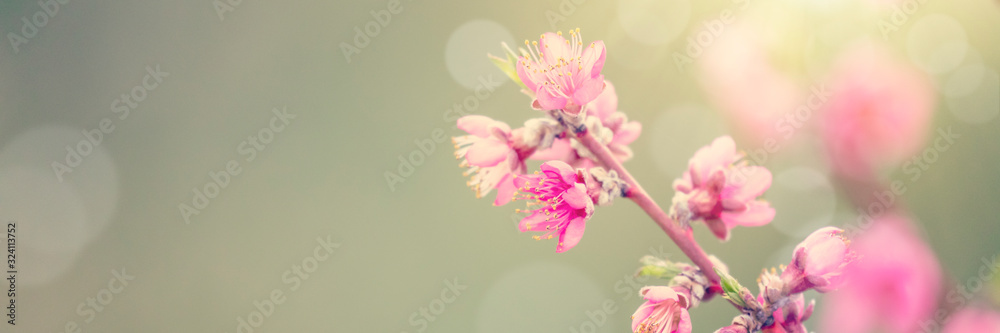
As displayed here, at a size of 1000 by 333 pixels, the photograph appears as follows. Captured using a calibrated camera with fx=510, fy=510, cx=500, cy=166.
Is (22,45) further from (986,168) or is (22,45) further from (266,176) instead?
(986,168)

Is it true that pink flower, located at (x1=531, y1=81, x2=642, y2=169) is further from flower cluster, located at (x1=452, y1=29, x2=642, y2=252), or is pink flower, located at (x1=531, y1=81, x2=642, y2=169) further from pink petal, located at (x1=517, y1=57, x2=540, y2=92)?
pink petal, located at (x1=517, y1=57, x2=540, y2=92)

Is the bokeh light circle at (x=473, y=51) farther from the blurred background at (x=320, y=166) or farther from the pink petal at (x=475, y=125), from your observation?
the pink petal at (x=475, y=125)

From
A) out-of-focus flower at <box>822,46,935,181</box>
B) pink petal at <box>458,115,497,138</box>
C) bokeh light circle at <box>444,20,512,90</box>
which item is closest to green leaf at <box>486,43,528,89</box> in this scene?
pink petal at <box>458,115,497,138</box>

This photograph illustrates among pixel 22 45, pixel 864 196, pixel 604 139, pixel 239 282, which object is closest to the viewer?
pixel 604 139

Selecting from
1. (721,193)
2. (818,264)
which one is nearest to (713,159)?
(721,193)

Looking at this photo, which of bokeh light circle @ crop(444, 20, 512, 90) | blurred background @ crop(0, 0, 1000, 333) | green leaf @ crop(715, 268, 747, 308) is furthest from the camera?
bokeh light circle @ crop(444, 20, 512, 90)

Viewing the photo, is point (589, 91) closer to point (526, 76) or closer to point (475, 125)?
point (526, 76)

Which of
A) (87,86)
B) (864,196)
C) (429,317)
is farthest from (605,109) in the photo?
(87,86)
